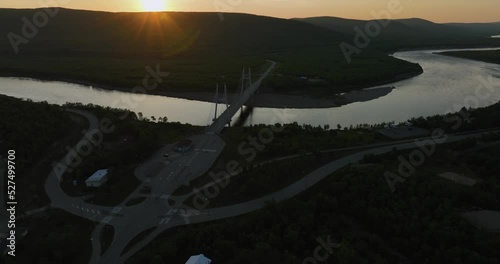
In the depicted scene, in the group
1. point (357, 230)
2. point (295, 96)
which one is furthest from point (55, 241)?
point (295, 96)

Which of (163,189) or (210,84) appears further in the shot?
(210,84)

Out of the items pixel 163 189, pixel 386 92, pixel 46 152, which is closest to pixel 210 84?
pixel 386 92

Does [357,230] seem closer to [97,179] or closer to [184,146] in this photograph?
[184,146]

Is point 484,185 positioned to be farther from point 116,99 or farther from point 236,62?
point 236,62

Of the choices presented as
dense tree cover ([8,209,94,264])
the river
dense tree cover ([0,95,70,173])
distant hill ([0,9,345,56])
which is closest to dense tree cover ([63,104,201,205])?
dense tree cover ([8,209,94,264])

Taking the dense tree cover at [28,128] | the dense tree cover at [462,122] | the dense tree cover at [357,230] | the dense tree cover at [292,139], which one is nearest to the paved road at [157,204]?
the dense tree cover at [357,230]

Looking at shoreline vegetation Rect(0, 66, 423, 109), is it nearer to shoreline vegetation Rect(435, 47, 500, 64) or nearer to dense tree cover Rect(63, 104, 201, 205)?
dense tree cover Rect(63, 104, 201, 205)

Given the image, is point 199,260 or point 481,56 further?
point 481,56

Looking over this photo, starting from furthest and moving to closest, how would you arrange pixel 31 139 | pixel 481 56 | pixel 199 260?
pixel 481 56, pixel 31 139, pixel 199 260

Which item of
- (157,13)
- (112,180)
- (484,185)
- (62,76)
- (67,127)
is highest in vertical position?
(157,13)
